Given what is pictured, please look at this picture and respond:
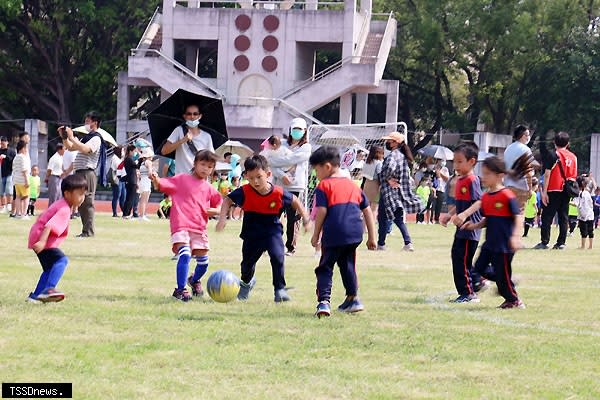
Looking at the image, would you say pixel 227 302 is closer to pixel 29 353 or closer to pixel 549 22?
pixel 29 353

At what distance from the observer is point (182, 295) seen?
11.0 meters

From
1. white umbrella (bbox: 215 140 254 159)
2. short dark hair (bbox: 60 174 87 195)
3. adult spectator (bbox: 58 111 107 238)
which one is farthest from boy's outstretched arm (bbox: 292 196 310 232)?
white umbrella (bbox: 215 140 254 159)

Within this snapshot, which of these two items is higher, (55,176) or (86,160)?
(86,160)

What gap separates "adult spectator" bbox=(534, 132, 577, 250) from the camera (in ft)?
63.8

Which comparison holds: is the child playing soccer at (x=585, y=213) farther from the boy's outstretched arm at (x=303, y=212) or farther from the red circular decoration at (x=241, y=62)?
the red circular decoration at (x=241, y=62)

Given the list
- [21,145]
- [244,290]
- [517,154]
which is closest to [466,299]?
[244,290]

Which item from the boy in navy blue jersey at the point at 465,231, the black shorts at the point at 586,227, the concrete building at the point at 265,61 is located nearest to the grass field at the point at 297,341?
the boy in navy blue jersey at the point at 465,231

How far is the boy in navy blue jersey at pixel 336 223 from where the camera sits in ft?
33.4

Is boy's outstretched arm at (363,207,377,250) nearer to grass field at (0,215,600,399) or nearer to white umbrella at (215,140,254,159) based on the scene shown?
grass field at (0,215,600,399)

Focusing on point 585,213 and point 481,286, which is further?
point 585,213

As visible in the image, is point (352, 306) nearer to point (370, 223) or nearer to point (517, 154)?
point (370, 223)

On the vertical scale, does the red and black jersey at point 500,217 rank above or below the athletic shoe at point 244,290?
above

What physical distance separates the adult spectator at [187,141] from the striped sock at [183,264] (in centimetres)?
A: 360

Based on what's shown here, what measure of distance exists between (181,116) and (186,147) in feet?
1.45
